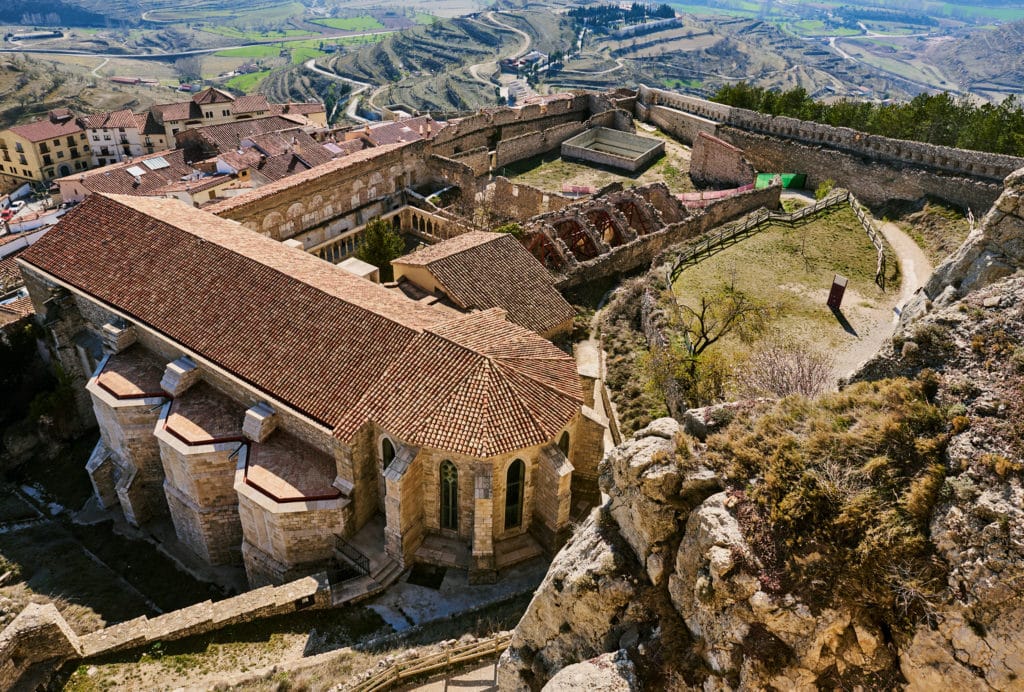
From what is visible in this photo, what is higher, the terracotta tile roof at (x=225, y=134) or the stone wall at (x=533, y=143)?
the stone wall at (x=533, y=143)

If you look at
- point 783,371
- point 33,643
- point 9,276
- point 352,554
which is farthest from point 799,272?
point 9,276

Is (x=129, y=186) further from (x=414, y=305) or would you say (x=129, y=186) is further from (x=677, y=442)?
(x=677, y=442)

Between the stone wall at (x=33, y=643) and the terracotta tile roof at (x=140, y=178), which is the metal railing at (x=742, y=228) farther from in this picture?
the terracotta tile roof at (x=140, y=178)

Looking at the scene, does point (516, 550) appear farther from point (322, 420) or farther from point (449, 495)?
point (322, 420)

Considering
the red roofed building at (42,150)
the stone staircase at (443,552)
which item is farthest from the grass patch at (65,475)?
the red roofed building at (42,150)

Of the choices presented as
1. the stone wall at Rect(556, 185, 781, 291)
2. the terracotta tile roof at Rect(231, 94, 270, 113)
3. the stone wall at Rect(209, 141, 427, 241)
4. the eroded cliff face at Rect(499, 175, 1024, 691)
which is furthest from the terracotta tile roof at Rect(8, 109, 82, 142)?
the eroded cliff face at Rect(499, 175, 1024, 691)

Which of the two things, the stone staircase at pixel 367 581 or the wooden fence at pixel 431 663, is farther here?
the stone staircase at pixel 367 581
